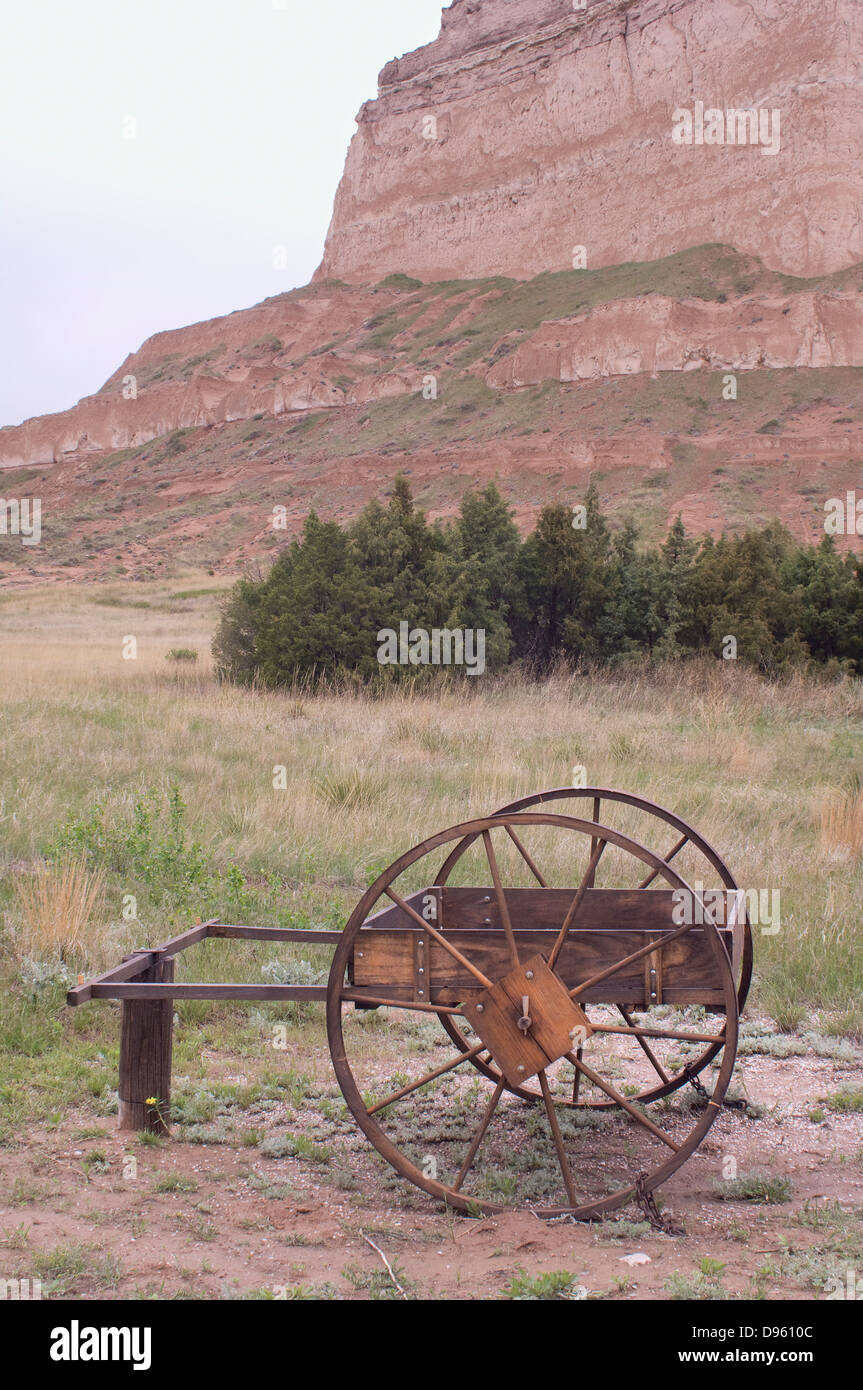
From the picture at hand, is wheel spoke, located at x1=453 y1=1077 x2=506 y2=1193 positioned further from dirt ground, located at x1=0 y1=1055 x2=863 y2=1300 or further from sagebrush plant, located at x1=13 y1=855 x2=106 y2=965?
sagebrush plant, located at x1=13 y1=855 x2=106 y2=965

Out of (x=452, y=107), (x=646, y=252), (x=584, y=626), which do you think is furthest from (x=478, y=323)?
(x=584, y=626)

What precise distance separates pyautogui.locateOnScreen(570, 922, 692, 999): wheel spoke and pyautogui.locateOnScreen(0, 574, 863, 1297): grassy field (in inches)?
34.8

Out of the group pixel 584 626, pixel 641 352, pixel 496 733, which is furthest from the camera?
pixel 641 352

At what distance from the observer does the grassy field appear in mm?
3902

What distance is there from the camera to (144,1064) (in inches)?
139

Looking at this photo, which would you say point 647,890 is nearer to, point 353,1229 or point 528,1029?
point 528,1029

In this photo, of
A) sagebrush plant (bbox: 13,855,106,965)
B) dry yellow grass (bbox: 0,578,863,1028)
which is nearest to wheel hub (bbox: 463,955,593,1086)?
dry yellow grass (bbox: 0,578,863,1028)

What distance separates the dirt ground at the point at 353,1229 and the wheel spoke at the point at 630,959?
0.67 metres

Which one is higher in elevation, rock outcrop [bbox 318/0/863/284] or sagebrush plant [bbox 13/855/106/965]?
rock outcrop [bbox 318/0/863/284]

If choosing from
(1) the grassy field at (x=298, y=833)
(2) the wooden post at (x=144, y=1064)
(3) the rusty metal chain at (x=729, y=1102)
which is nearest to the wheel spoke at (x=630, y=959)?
(1) the grassy field at (x=298, y=833)

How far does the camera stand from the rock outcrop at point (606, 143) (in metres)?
64.0

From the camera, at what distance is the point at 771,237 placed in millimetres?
63875

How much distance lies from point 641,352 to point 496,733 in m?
53.6

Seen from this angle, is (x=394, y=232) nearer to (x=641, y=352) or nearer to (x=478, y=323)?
(x=478, y=323)
